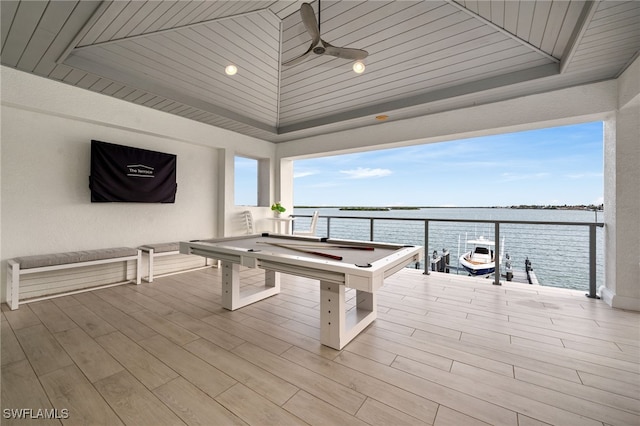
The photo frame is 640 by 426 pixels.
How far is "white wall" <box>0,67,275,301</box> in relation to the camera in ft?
9.92

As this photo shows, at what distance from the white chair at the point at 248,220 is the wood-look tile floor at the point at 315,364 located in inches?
91.0

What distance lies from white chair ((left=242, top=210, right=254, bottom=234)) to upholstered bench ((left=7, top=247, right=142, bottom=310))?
6.59 feet

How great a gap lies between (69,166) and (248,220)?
275 cm

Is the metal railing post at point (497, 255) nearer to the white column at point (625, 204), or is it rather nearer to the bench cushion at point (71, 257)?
the white column at point (625, 204)

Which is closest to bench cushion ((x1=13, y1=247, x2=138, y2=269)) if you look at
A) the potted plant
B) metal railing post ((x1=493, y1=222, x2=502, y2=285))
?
the potted plant

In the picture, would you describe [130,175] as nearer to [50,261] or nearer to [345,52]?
[50,261]

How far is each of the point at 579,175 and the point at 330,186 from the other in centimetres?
1283

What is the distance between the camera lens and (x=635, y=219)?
2885mm

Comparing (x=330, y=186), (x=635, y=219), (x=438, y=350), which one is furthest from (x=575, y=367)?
(x=330, y=186)

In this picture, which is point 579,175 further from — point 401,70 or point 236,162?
point 236,162

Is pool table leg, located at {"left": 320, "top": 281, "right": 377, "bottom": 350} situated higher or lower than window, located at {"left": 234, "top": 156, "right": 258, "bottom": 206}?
lower

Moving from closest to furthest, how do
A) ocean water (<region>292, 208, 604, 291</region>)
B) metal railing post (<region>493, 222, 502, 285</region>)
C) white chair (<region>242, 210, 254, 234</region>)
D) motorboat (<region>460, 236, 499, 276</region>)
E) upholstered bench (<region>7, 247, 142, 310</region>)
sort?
upholstered bench (<region>7, 247, 142, 310</region>), ocean water (<region>292, 208, 604, 291</region>), metal railing post (<region>493, 222, 502, 285</region>), white chair (<region>242, 210, 254, 234</region>), motorboat (<region>460, 236, 499, 276</region>)

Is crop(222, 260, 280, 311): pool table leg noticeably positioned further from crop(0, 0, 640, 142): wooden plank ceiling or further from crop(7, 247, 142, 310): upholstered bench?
crop(0, 0, 640, 142): wooden plank ceiling

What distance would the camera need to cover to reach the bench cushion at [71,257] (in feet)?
9.44
